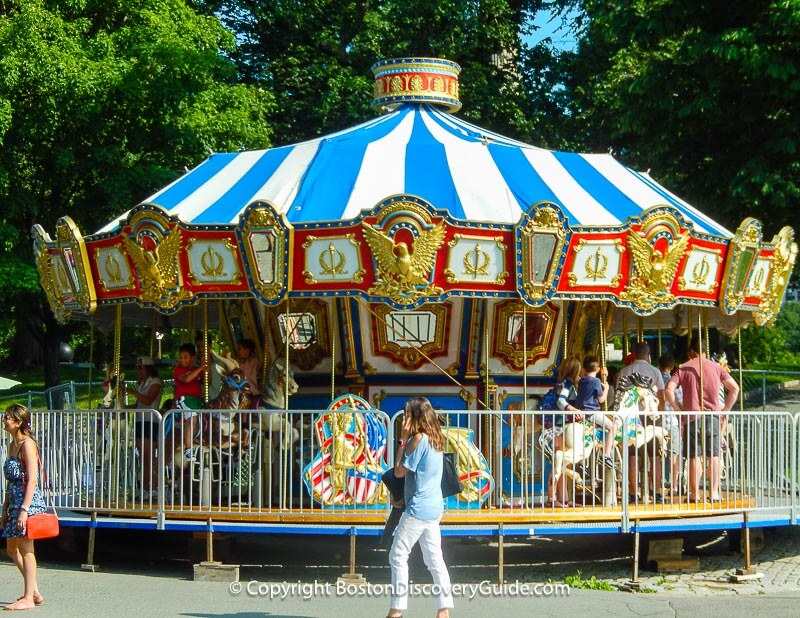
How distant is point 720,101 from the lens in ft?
68.6

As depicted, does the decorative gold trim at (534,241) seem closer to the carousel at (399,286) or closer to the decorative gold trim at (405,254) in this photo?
the carousel at (399,286)

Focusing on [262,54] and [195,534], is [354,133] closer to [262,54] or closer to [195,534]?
[195,534]

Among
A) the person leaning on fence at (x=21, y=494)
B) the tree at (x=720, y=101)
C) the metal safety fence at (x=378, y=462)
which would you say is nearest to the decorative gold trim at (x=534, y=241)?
the metal safety fence at (x=378, y=462)

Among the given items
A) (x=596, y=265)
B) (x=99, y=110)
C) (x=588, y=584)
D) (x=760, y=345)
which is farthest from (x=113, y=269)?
(x=760, y=345)

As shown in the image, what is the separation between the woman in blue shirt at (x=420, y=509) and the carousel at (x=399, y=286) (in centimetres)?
221

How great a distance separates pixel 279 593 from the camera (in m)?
10.1

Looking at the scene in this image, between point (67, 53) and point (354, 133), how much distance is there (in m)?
8.41

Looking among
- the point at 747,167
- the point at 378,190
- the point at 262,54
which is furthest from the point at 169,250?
the point at 262,54

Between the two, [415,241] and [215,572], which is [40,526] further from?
[415,241]

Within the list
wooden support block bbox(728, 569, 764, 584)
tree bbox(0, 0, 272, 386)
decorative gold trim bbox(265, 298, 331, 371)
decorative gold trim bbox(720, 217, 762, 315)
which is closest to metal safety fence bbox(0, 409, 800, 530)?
wooden support block bbox(728, 569, 764, 584)

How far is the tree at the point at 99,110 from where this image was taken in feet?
68.1

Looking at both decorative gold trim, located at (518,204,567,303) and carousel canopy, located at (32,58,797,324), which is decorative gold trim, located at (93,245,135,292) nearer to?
carousel canopy, located at (32,58,797,324)

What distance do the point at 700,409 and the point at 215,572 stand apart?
553cm

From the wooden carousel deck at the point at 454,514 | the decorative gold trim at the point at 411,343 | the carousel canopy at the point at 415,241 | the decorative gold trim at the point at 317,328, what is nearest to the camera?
the wooden carousel deck at the point at 454,514
